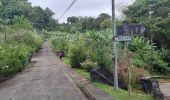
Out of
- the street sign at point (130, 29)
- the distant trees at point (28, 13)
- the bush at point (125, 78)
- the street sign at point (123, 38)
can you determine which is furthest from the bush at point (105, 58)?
the distant trees at point (28, 13)

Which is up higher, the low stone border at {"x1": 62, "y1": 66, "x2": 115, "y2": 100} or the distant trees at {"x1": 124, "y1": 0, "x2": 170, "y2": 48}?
the distant trees at {"x1": 124, "y1": 0, "x2": 170, "y2": 48}

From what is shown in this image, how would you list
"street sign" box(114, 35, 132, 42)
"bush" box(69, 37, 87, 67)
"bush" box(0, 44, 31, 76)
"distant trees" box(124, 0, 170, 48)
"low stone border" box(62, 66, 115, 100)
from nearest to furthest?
"low stone border" box(62, 66, 115, 100) → "street sign" box(114, 35, 132, 42) → "bush" box(0, 44, 31, 76) → "bush" box(69, 37, 87, 67) → "distant trees" box(124, 0, 170, 48)

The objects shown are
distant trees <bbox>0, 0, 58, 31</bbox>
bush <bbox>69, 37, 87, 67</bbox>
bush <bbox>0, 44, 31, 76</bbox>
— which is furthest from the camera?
distant trees <bbox>0, 0, 58, 31</bbox>

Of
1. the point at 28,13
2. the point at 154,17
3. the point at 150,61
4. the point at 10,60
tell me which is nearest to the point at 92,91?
the point at 10,60

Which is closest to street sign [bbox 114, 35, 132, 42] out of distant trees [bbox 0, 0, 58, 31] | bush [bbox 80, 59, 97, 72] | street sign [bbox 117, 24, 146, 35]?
street sign [bbox 117, 24, 146, 35]

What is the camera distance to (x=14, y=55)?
22797mm

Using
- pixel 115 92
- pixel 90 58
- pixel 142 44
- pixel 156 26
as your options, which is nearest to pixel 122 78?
pixel 115 92

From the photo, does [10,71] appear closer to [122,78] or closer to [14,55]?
[14,55]

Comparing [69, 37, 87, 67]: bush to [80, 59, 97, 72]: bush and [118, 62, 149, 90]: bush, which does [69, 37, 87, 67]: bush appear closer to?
[80, 59, 97, 72]: bush

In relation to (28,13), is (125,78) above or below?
below

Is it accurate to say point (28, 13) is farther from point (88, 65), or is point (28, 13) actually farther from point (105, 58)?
point (105, 58)

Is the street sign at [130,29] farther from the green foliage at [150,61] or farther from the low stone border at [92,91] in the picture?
the green foliage at [150,61]

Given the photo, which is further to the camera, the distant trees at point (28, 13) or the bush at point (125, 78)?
the distant trees at point (28, 13)

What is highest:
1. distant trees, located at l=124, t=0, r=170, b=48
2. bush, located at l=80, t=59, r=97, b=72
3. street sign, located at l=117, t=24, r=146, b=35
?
distant trees, located at l=124, t=0, r=170, b=48
